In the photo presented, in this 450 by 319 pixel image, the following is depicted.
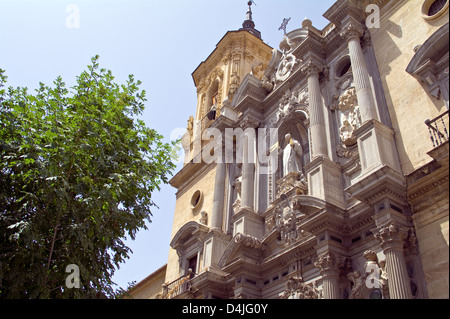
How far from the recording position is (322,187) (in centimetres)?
1013

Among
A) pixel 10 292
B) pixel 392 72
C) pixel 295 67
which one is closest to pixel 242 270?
pixel 10 292

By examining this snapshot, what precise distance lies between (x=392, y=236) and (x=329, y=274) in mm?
1774

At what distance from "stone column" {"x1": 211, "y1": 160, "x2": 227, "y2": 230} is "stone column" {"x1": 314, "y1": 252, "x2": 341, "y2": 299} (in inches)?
217

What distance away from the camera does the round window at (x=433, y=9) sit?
386 inches

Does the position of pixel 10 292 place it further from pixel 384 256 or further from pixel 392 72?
pixel 392 72

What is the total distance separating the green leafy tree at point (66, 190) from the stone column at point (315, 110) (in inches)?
169

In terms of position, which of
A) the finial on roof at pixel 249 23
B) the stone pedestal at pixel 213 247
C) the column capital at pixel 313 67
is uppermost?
the finial on roof at pixel 249 23

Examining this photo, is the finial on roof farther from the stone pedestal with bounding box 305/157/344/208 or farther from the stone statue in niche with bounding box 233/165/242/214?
the stone pedestal with bounding box 305/157/344/208

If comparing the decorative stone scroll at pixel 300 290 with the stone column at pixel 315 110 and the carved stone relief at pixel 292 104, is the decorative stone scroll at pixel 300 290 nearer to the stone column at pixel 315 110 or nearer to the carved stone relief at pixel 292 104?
the stone column at pixel 315 110

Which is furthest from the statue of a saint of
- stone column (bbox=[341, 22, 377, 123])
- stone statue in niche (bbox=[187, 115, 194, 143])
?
stone statue in niche (bbox=[187, 115, 194, 143])

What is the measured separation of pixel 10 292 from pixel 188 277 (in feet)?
23.0

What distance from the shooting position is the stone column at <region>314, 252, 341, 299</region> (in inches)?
345

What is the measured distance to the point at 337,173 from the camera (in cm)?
1064

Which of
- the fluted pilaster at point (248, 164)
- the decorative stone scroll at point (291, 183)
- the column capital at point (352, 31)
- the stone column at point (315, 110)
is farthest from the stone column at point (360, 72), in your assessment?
the fluted pilaster at point (248, 164)
